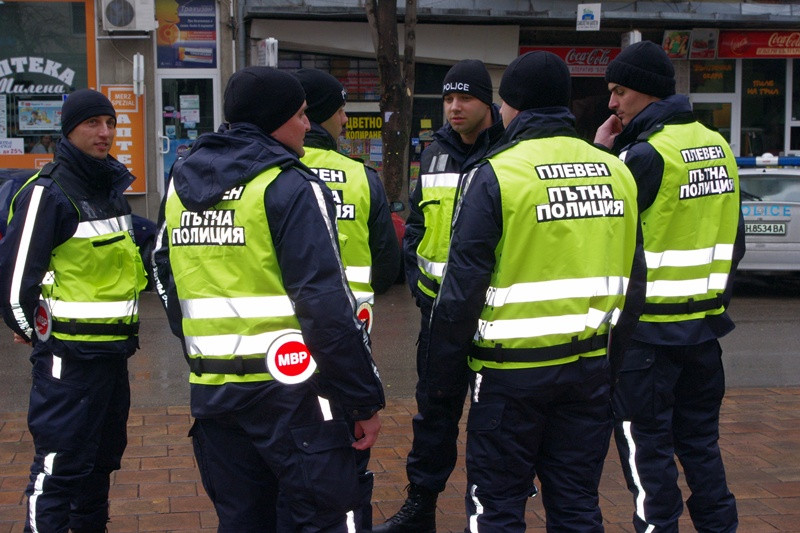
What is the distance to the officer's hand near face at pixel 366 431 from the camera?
334 centimetres

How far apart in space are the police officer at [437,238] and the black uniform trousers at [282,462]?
4.87 feet

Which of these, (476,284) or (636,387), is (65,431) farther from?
(636,387)

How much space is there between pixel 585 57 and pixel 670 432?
16135 mm

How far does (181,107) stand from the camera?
17391mm

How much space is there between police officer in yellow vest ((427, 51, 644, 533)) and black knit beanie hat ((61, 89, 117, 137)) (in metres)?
1.79

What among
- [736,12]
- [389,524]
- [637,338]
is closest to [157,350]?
[389,524]

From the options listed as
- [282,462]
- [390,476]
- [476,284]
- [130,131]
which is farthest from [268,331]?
[130,131]

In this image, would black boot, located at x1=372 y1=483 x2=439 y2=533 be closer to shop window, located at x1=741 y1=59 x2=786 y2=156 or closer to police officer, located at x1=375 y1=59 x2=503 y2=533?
police officer, located at x1=375 y1=59 x2=503 y2=533

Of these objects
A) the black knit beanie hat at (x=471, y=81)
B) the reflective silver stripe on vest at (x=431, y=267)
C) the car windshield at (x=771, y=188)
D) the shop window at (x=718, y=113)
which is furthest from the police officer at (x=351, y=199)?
the shop window at (x=718, y=113)

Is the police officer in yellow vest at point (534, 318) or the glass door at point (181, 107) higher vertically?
the glass door at point (181, 107)

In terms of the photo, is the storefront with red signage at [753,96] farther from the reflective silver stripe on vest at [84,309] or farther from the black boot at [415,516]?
the reflective silver stripe on vest at [84,309]

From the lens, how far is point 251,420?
10.7 feet

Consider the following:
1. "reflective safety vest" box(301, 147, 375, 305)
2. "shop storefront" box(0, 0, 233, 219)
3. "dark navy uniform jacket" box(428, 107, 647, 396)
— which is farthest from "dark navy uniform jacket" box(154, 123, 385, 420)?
"shop storefront" box(0, 0, 233, 219)

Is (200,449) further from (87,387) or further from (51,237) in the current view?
(51,237)
